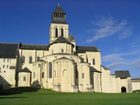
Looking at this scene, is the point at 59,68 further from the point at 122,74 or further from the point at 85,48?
the point at 122,74

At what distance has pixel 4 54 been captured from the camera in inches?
2852

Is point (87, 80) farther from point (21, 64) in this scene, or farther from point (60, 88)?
point (21, 64)

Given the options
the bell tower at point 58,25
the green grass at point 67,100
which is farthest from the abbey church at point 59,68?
the green grass at point 67,100

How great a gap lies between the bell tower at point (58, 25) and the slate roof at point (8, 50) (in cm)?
1413

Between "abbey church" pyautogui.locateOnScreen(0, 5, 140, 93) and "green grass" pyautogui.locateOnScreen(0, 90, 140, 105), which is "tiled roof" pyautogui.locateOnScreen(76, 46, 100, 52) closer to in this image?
"abbey church" pyautogui.locateOnScreen(0, 5, 140, 93)

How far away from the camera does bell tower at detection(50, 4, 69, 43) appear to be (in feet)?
277

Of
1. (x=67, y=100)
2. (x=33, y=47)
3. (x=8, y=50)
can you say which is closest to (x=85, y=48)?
(x=33, y=47)

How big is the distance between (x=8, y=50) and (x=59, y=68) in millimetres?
22771

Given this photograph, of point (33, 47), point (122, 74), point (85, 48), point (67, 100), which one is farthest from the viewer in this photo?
point (122, 74)

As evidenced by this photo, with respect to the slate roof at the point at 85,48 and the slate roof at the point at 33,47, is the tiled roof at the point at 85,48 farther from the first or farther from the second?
the slate roof at the point at 33,47

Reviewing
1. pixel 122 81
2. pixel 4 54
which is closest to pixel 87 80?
pixel 122 81

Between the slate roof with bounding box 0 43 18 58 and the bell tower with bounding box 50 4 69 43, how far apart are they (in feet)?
46.4

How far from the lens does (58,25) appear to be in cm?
8575

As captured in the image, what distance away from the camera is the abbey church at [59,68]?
60875 mm
